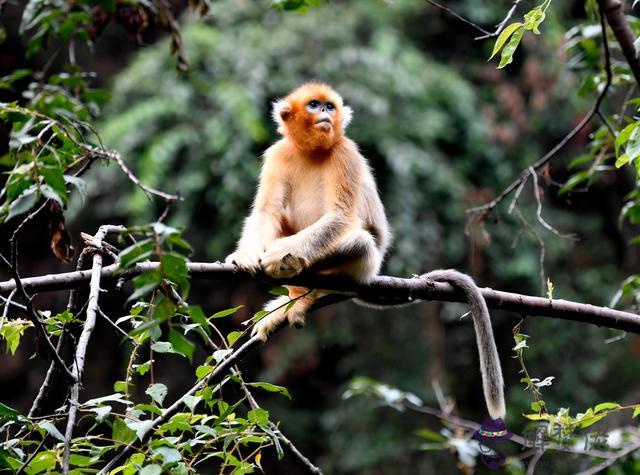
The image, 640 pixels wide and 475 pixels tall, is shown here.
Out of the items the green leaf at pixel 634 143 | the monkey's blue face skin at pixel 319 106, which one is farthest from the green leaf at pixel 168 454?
the monkey's blue face skin at pixel 319 106

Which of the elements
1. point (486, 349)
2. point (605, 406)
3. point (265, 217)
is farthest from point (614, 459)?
point (265, 217)

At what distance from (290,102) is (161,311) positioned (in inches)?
105

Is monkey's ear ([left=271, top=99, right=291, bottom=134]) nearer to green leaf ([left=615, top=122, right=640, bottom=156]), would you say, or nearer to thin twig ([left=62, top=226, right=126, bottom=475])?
thin twig ([left=62, top=226, right=126, bottom=475])

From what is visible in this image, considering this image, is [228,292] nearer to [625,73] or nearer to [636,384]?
[636,384]

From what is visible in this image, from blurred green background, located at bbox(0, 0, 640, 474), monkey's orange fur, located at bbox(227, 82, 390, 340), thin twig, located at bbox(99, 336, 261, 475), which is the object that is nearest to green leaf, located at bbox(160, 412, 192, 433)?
thin twig, located at bbox(99, 336, 261, 475)

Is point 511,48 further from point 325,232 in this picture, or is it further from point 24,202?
point 24,202

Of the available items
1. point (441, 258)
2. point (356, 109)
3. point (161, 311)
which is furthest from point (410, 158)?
point (161, 311)

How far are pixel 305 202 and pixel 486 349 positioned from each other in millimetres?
1304

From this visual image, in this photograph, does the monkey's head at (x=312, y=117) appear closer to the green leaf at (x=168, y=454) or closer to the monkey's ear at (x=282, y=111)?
the monkey's ear at (x=282, y=111)

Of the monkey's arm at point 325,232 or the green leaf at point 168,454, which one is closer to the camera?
the green leaf at point 168,454

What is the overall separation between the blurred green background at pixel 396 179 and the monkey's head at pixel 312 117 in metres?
1.72

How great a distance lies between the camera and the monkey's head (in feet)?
12.2

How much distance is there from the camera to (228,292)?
25.7ft

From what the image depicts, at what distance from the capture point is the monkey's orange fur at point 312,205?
10.3 ft
